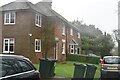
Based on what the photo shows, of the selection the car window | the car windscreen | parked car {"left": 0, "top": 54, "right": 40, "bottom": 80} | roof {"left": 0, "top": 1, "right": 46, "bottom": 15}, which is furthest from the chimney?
parked car {"left": 0, "top": 54, "right": 40, "bottom": 80}

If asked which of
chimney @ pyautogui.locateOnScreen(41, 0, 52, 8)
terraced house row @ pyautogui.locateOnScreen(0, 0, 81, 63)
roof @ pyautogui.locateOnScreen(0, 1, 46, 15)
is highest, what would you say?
chimney @ pyautogui.locateOnScreen(41, 0, 52, 8)

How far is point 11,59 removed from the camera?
709 centimetres

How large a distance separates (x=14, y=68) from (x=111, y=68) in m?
12.4

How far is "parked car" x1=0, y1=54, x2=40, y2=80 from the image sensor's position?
270 inches

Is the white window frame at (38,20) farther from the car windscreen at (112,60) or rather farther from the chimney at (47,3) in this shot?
the car windscreen at (112,60)

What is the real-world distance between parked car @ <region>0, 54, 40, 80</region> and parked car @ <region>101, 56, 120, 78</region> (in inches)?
454

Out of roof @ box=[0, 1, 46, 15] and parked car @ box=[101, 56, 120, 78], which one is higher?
roof @ box=[0, 1, 46, 15]

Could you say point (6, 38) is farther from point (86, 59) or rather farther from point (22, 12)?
point (86, 59)

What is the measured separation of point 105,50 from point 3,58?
52695 millimetres

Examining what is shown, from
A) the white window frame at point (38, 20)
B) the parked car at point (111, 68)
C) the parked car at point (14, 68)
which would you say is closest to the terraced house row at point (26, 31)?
the white window frame at point (38, 20)

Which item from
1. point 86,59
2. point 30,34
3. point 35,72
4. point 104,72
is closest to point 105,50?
point 86,59

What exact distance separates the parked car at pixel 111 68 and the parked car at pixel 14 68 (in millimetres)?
11538

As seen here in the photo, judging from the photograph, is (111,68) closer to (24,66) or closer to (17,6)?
(24,66)

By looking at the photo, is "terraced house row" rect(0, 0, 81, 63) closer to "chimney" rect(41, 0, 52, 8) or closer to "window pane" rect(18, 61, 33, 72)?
"chimney" rect(41, 0, 52, 8)
